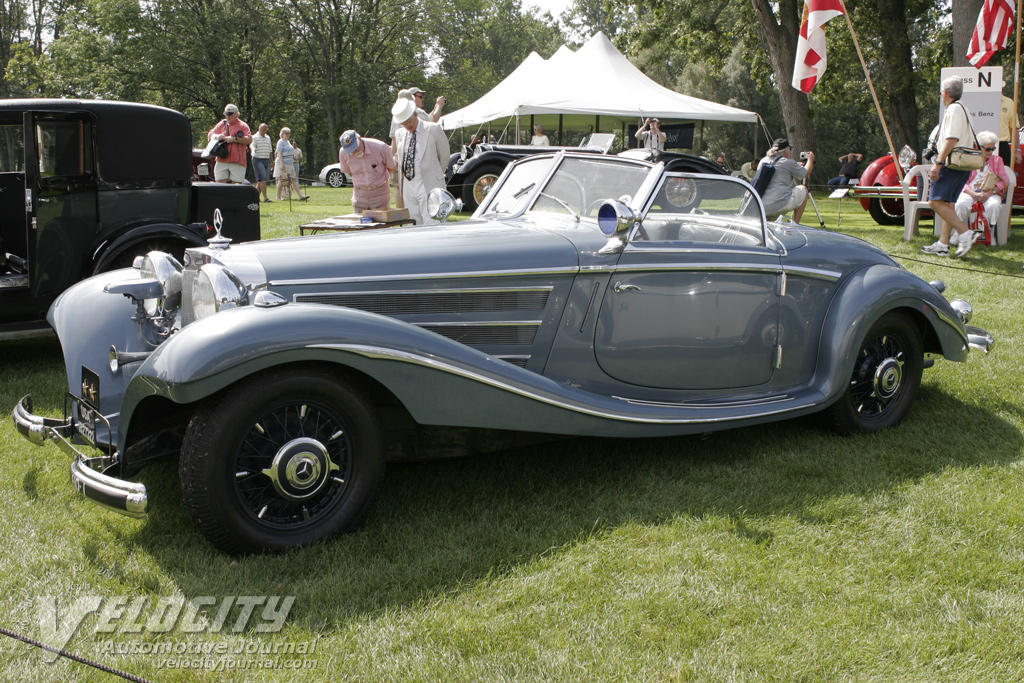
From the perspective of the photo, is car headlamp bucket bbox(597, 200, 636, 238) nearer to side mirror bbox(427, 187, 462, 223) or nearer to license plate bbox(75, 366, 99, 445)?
side mirror bbox(427, 187, 462, 223)

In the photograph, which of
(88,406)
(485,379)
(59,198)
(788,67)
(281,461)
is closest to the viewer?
(281,461)

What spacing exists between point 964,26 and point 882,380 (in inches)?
449

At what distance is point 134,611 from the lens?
2709 millimetres

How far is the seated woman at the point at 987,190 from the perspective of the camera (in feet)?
34.9

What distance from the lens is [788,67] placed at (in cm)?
1986

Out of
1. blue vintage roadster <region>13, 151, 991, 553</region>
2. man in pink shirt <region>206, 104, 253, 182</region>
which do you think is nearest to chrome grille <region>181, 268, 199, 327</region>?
blue vintage roadster <region>13, 151, 991, 553</region>

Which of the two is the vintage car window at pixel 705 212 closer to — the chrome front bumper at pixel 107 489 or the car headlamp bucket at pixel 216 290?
the car headlamp bucket at pixel 216 290

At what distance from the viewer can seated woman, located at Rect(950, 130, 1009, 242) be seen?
10648 millimetres

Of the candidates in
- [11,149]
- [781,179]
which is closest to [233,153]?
[11,149]

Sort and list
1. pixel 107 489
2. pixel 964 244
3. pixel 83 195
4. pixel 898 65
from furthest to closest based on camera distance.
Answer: pixel 898 65, pixel 964 244, pixel 83 195, pixel 107 489

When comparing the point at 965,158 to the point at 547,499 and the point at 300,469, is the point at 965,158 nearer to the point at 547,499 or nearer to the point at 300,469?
the point at 547,499

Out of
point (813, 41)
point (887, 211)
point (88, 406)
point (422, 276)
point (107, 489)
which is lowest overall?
point (107, 489)

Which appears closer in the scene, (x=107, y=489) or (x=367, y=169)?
(x=107, y=489)

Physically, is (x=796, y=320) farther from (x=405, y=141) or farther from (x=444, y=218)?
(x=405, y=141)
